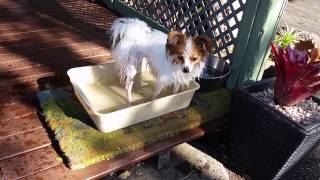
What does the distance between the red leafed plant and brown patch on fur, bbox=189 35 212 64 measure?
526 mm

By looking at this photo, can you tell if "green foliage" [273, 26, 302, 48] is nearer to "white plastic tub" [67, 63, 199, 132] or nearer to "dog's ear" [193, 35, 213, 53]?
"white plastic tub" [67, 63, 199, 132]

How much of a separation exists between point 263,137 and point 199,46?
2.63 feet

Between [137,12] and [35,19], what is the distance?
131cm

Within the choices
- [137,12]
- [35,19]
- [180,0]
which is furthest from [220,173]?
[35,19]

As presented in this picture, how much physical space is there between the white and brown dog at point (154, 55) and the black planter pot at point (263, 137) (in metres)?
0.45

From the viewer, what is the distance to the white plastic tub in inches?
88.0

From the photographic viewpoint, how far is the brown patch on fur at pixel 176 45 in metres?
2.16

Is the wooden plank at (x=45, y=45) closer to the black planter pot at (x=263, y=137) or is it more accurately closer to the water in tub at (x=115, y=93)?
the water in tub at (x=115, y=93)

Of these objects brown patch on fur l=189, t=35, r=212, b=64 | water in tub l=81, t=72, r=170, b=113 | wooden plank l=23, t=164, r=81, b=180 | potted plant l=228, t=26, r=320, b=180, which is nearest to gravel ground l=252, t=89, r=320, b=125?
potted plant l=228, t=26, r=320, b=180

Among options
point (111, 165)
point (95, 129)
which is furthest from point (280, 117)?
point (95, 129)

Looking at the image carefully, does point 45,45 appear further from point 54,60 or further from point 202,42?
point 202,42

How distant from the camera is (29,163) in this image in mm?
2041

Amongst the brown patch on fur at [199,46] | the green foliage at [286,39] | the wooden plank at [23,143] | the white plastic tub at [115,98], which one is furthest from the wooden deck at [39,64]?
the green foliage at [286,39]

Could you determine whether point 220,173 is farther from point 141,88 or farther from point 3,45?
point 3,45
